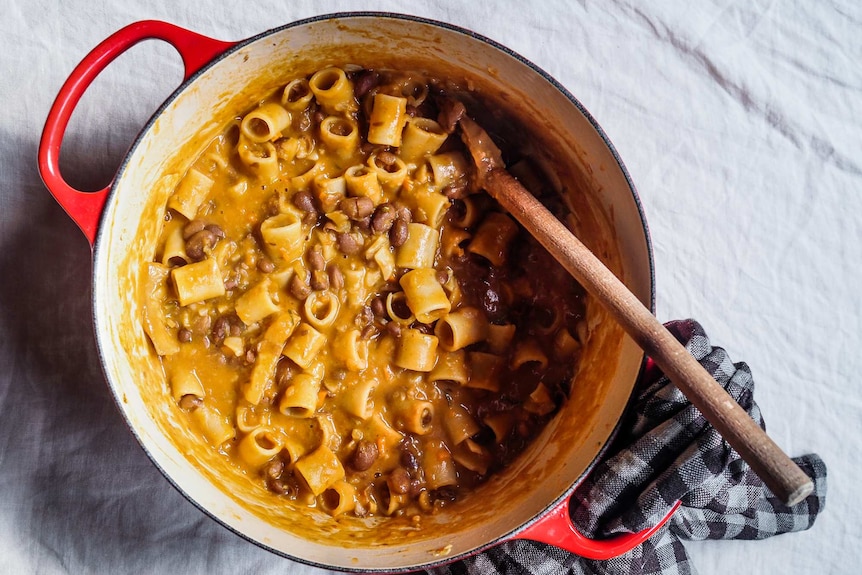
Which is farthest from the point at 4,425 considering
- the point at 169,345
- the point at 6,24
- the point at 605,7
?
the point at 605,7

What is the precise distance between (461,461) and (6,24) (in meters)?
2.61

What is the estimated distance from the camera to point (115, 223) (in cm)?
284

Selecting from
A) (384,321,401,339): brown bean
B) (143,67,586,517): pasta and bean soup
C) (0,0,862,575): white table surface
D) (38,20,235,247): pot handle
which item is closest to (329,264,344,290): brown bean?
(143,67,586,517): pasta and bean soup

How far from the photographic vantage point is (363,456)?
9.94ft

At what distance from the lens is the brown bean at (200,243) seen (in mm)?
3008

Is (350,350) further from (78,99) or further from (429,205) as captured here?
(78,99)

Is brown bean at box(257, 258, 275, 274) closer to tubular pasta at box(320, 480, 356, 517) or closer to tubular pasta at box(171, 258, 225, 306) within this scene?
tubular pasta at box(171, 258, 225, 306)

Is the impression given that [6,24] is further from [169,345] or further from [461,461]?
[461,461]

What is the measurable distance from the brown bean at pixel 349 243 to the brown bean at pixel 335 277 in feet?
0.26

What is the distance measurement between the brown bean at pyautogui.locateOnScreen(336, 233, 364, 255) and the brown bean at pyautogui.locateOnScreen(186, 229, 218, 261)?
0.49 m

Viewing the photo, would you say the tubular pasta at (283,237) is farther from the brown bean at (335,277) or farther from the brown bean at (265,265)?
the brown bean at (335,277)

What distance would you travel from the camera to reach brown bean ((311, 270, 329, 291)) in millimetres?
3068

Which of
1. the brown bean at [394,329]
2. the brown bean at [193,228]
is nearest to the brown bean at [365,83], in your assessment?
the brown bean at [193,228]

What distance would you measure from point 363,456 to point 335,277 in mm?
715
